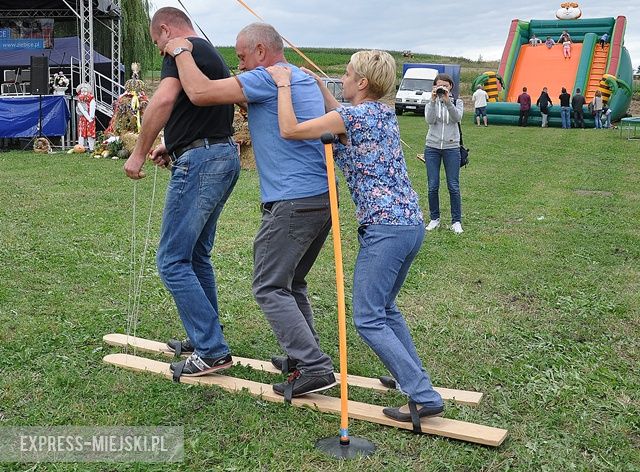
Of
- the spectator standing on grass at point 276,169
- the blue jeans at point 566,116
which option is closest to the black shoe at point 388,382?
the spectator standing on grass at point 276,169

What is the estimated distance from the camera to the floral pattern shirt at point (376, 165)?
3.45 metres

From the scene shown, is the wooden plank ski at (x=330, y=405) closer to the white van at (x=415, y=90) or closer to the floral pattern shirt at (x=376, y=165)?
the floral pattern shirt at (x=376, y=165)

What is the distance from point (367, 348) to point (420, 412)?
4.08 feet

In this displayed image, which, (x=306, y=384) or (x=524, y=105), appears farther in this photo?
(x=524, y=105)

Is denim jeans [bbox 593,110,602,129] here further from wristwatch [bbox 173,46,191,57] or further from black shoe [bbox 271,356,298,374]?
wristwatch [bbox 173,46,191,57]

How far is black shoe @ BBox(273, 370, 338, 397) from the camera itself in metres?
3.85

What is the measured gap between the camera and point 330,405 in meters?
3.81

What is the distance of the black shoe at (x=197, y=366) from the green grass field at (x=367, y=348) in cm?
11

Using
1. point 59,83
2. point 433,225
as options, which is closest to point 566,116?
point 59,83

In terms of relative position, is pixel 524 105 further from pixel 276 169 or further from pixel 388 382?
pixel 276 169

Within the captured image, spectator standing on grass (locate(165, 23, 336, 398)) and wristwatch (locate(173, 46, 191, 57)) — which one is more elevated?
wristwatch (locate(173, 46, 191, 57))

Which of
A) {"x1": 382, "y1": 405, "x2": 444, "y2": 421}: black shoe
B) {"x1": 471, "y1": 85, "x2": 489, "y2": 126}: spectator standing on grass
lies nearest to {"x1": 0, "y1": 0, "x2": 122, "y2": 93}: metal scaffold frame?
{"x1": 471, "y1": 85, "x2": 489, "y2": 126}: spectator standing on grass

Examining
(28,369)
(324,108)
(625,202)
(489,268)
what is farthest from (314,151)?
(625,202)

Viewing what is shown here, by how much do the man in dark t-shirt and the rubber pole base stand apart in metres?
1.03
